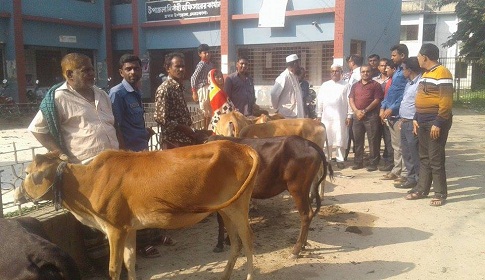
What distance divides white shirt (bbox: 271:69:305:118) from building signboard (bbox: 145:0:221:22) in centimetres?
1109

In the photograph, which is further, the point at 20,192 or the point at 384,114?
the point at 384,114

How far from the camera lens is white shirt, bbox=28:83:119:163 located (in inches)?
143

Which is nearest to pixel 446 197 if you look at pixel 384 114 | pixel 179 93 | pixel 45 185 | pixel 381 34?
pixel 384 114

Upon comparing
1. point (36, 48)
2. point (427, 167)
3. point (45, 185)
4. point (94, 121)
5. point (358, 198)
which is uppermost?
point (36, 48)

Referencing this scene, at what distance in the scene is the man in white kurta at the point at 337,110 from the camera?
8453mm

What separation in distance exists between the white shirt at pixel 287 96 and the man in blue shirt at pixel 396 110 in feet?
5.08

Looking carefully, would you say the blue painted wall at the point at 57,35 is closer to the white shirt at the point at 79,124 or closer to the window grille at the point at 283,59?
the window grille at the point at 283,59

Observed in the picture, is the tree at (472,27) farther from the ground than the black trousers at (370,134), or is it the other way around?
the tree at (472,27)

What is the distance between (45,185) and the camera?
3.38m

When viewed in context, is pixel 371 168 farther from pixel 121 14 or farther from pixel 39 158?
pixel 121 14

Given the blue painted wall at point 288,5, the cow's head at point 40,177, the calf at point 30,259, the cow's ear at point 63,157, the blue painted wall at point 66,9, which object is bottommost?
the calf at point 30,259

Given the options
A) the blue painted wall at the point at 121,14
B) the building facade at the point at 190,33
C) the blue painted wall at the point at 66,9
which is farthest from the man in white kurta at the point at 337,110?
the blue painted wall at the point at 66,9

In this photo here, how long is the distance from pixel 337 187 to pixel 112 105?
4.27m

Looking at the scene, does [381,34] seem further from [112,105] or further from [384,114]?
[112,105]
